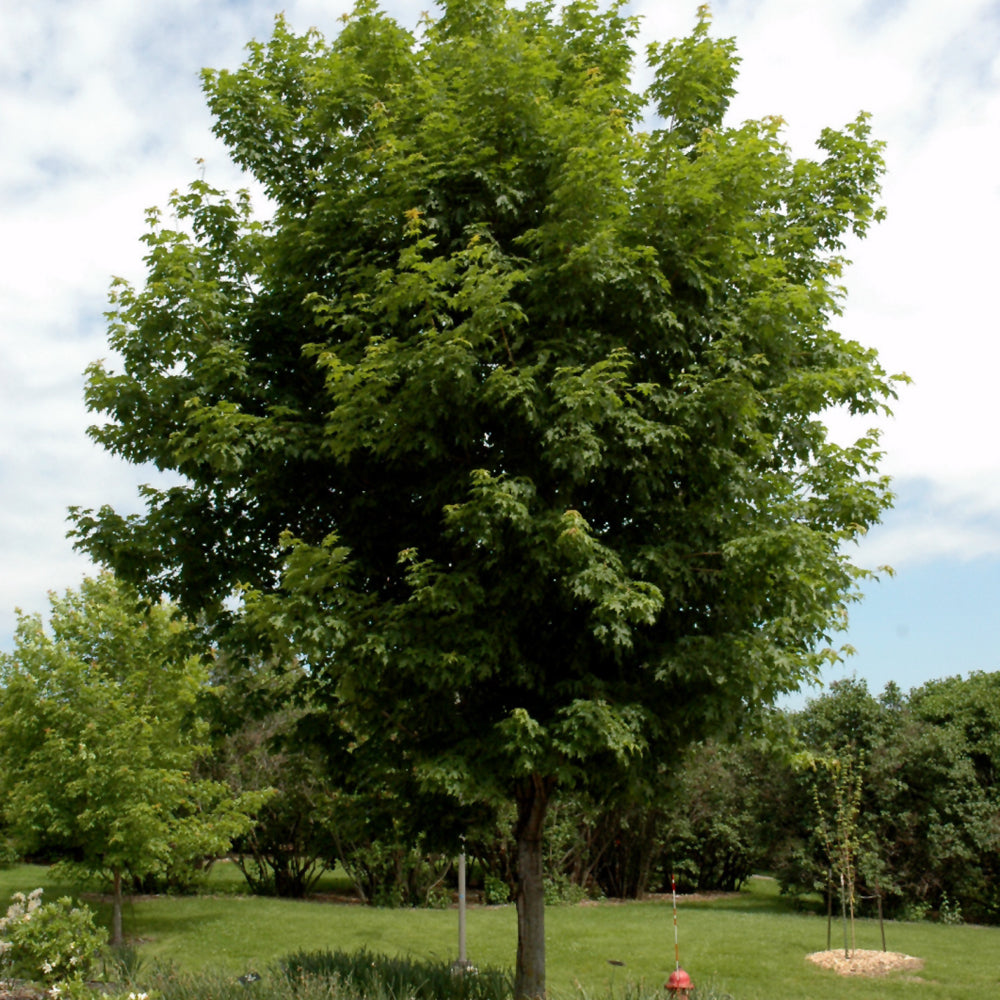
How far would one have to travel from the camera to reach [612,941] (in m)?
16.4

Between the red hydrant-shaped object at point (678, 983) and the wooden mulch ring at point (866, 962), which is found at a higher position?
the red hydrant-shaped object at point (678, 983)

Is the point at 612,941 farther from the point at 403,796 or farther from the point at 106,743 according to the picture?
the point at 403,796

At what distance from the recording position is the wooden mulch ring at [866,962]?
45.4 feet

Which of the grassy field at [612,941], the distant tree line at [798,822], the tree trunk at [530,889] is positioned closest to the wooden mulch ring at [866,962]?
the grassy field at [612,941]

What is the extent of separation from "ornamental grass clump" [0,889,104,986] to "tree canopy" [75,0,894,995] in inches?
127

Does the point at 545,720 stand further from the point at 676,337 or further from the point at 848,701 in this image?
the point at 848,701

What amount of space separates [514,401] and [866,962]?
462 inches

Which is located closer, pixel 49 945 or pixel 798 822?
pixel 49 945

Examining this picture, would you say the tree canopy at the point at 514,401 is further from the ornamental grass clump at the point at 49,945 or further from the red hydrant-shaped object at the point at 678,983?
the ornamental grass clump at the point at 49,945

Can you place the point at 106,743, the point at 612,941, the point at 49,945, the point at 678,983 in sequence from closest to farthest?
the point at 678,983
the point at 49,945
the point at 106,743
the point at 612,941

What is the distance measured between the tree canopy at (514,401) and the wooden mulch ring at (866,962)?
8149 millimetres

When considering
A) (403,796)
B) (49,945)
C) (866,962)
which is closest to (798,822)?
(866,962)

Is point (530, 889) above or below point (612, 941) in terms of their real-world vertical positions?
above

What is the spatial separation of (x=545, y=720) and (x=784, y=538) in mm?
2486
